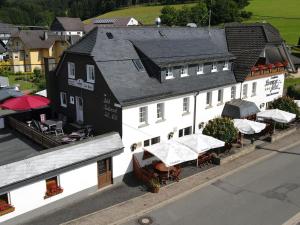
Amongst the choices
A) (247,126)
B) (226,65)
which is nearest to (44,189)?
(247,126)

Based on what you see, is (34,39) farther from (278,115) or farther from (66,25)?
(278,115)

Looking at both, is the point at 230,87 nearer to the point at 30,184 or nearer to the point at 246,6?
the point at 30,184

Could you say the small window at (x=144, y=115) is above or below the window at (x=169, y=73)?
below

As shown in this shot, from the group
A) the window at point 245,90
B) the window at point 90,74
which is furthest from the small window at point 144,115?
the window at point 245,90

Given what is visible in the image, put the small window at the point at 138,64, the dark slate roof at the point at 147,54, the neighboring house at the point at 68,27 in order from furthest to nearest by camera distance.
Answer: the neighboring house at the point at 68,27, the small window at the point at 138,64, the dark slate roof at the point at 147,54

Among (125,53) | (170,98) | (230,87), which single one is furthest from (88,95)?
(230,87)

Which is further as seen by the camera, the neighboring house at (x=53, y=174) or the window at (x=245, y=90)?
the window at (x=245, y=90)

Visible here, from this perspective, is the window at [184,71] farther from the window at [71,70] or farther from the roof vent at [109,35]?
the window at [71,70]
